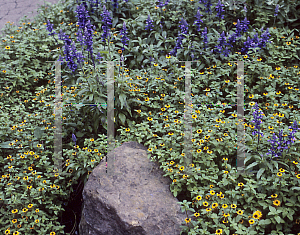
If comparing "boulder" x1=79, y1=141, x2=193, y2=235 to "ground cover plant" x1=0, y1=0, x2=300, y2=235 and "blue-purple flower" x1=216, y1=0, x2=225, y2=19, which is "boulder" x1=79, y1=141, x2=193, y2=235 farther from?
"blue-purple flower" x1=216, y1=0, x2=225, y2=19

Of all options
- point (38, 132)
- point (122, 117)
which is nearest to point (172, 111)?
point (122, 117)

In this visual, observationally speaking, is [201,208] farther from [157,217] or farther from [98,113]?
[98,113]

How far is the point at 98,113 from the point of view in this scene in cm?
352

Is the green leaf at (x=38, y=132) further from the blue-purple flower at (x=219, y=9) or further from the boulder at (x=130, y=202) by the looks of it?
the blue-purple flower at (x=219, y=9)

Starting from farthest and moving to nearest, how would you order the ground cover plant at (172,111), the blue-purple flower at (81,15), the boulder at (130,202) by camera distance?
1. the blue-purple flower at (81,15)
2. the ground cover plant at (172,111)
3. the boulder at (130,202)

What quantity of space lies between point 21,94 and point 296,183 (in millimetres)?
3935

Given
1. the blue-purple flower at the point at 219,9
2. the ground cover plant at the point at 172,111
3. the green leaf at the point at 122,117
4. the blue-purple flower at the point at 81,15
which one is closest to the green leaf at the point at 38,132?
the ground cover plant at the point at 172,111

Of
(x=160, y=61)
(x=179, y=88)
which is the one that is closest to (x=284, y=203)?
(x=179, y=88)

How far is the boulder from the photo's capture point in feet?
Answer: 8.42

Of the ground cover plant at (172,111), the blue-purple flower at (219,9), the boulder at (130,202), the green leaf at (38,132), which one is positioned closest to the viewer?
the boulder at (130,202)

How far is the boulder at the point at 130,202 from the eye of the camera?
101 inches

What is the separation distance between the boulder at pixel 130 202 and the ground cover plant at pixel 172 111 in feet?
0.42

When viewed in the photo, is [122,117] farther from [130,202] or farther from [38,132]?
[130,202]

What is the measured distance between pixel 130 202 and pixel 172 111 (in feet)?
4.81
